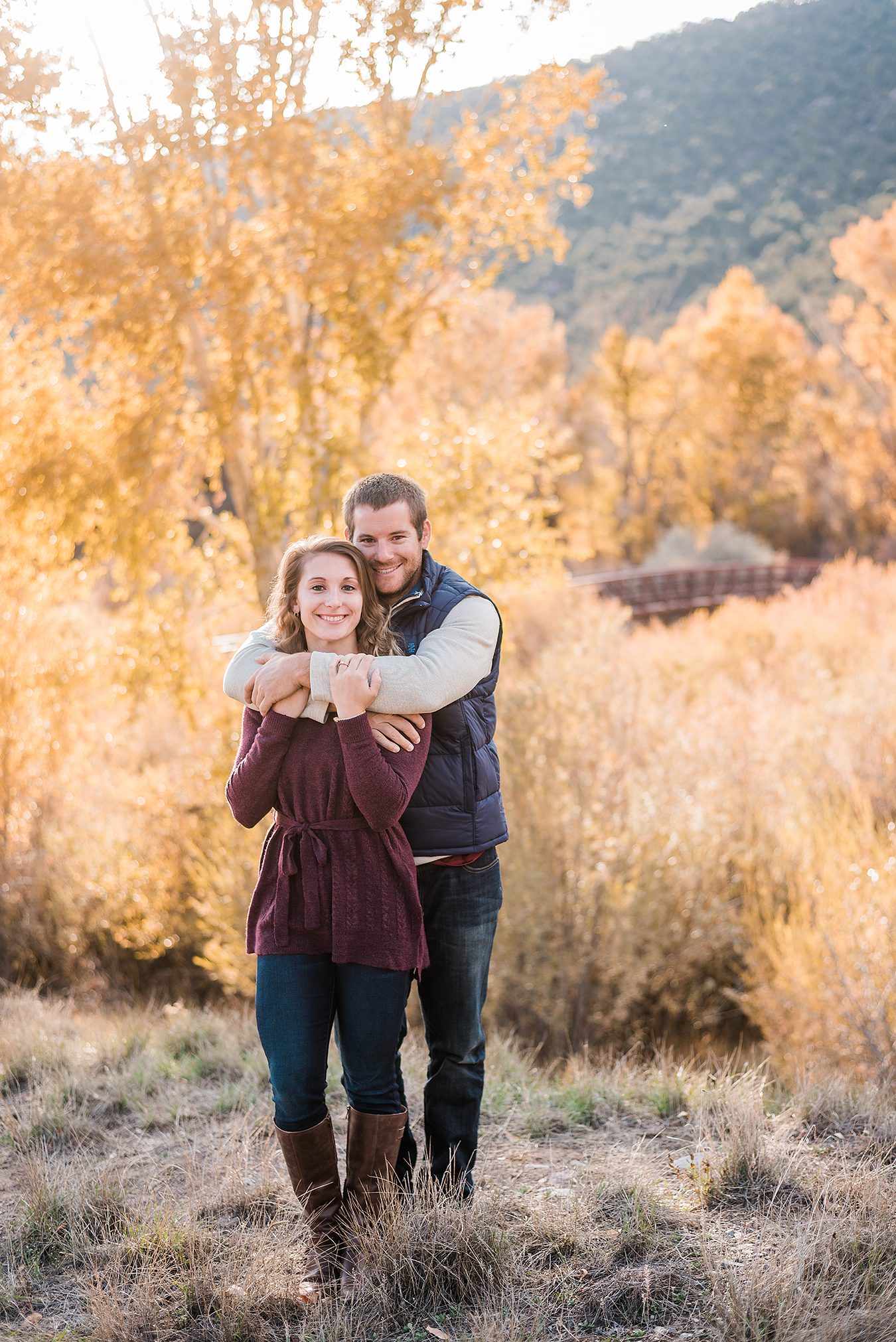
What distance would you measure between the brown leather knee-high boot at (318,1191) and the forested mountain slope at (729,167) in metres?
34.3

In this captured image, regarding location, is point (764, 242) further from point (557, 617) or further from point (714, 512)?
point (557, 617)

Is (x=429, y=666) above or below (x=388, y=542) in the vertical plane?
below

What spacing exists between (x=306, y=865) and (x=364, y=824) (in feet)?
0.52

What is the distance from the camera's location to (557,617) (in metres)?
13.3

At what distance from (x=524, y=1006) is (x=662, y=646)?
8395 mm

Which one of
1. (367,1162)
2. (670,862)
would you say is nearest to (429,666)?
(367,1162)

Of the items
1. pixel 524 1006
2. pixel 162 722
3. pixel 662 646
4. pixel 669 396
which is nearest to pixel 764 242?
pixel 669 396

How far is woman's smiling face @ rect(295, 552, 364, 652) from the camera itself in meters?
2.23

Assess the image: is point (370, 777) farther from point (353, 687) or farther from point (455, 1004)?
point (455, 1004)

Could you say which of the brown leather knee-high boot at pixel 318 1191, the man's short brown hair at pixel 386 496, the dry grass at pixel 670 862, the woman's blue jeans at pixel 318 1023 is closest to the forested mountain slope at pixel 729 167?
the dry grass at pixel 670 862

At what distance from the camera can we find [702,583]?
20.5 meters

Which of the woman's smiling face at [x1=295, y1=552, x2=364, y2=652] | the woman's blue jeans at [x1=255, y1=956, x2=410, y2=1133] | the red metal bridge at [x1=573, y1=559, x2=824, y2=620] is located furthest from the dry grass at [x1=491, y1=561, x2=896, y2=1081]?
the red metal bridge at [x1=573, y1=559, x2=824, y2=620]

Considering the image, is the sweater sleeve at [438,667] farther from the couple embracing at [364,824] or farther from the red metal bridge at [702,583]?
the red metal bridge at [702,583]

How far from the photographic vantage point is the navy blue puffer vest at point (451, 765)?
2311mm
